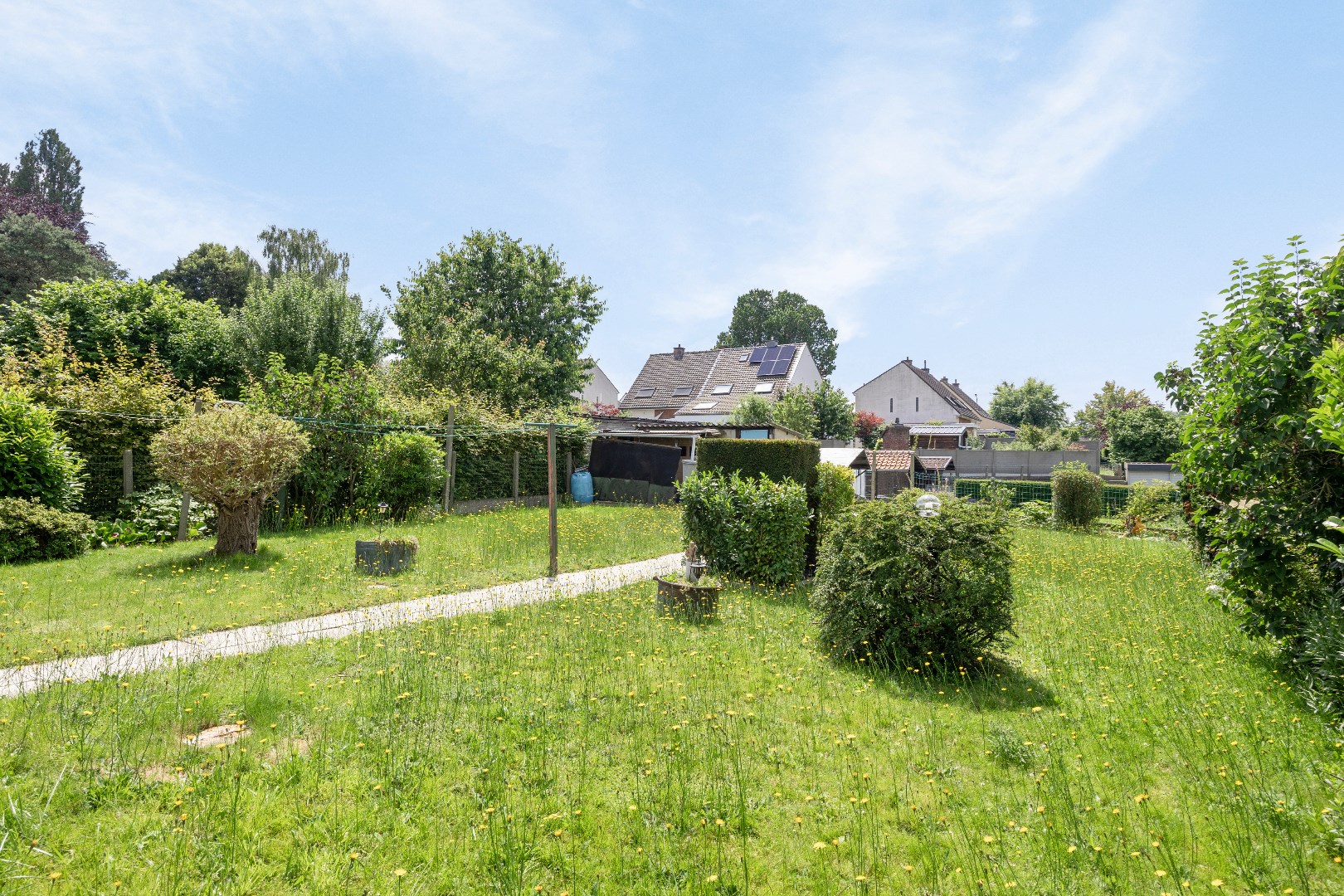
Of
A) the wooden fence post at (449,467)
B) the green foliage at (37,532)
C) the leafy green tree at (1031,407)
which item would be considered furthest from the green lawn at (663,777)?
the leafy green tree at (1031,407)

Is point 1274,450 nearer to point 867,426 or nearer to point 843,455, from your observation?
point 843,455

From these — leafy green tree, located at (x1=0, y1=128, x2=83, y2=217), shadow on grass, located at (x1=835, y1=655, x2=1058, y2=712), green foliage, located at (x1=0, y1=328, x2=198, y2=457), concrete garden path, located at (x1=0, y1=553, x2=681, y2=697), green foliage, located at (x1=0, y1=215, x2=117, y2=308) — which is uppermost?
leafy green tree, located at (x1=0, y1=128, x2=83, y2=217)

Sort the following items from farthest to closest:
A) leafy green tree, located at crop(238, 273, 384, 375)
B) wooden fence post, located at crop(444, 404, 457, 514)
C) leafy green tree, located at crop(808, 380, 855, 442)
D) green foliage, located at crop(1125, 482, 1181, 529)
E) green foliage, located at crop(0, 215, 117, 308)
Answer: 1. leafy green tree, located at crop(808, 380, 855, 442)
2. green foliage, located at crop(0, 215, 117, 308)
3. leafy green tree, located at crop(238, 273, 384, 375)
4. green foliage, located at crop(1125, 482, 1181, 529)
5. wooden fence post, located at crop(444, 404, 457, 514)

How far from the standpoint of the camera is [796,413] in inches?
1316

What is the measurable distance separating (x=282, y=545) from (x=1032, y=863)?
35.6 feet

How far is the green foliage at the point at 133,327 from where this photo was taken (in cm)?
1841

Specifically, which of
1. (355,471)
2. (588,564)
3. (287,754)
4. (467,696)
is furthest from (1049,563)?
(355,471)

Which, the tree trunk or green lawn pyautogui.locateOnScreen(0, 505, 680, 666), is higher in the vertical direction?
the tree trunk

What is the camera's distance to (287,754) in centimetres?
387

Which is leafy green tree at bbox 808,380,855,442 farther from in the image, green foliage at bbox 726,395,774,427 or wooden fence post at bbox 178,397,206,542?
wooden fence post at bbox 178,397,206,542

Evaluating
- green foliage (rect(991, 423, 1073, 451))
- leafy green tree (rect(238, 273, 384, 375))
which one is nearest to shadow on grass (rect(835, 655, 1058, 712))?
leafy green tree (rect(238, 273, 384, 375))

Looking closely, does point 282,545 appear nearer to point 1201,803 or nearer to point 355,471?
point 355,471

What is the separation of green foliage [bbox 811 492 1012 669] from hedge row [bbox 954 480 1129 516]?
15.0 metres

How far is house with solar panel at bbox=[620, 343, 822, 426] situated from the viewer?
39906 mm
